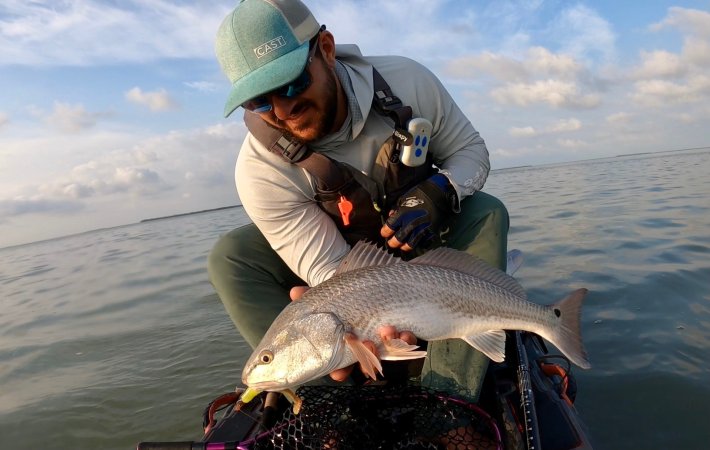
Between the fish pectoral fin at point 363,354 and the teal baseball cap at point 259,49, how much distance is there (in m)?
1.59

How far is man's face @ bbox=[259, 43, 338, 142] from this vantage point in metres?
3.14

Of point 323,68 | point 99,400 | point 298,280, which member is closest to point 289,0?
point 323,68

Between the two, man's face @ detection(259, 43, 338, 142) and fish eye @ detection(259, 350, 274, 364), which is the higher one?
man's face @ detection(259, 43, 338, 142)

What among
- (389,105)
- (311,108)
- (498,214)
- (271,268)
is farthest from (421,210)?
(271,268)

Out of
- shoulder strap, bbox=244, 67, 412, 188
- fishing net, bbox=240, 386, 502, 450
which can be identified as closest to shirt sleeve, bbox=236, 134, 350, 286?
shoulder strap, bbox=244, 67, 412, 188

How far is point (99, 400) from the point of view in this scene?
4734 mm

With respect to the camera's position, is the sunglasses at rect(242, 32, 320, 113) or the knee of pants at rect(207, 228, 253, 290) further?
the knee of pants at rect(207, 228, 253, 290)

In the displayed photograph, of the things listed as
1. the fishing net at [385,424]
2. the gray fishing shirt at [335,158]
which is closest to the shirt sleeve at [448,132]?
the gray fishing shirt at [335,158]

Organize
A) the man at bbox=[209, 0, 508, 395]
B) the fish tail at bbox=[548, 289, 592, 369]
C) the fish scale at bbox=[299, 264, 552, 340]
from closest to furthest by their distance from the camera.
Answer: the fish scale at bbox=[299, 264, 552, 340]
the fish tail at bbox=[548, 289, 592, 369]
the man at bbox=[209, 0, 508, 395]

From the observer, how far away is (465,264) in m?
2.83

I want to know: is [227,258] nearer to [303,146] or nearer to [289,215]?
[289,215]

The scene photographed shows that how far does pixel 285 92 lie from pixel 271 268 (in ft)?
4.75

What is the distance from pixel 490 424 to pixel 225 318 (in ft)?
17.5

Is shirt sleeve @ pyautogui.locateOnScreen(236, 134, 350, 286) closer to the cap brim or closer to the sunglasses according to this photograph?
the sunglasses
